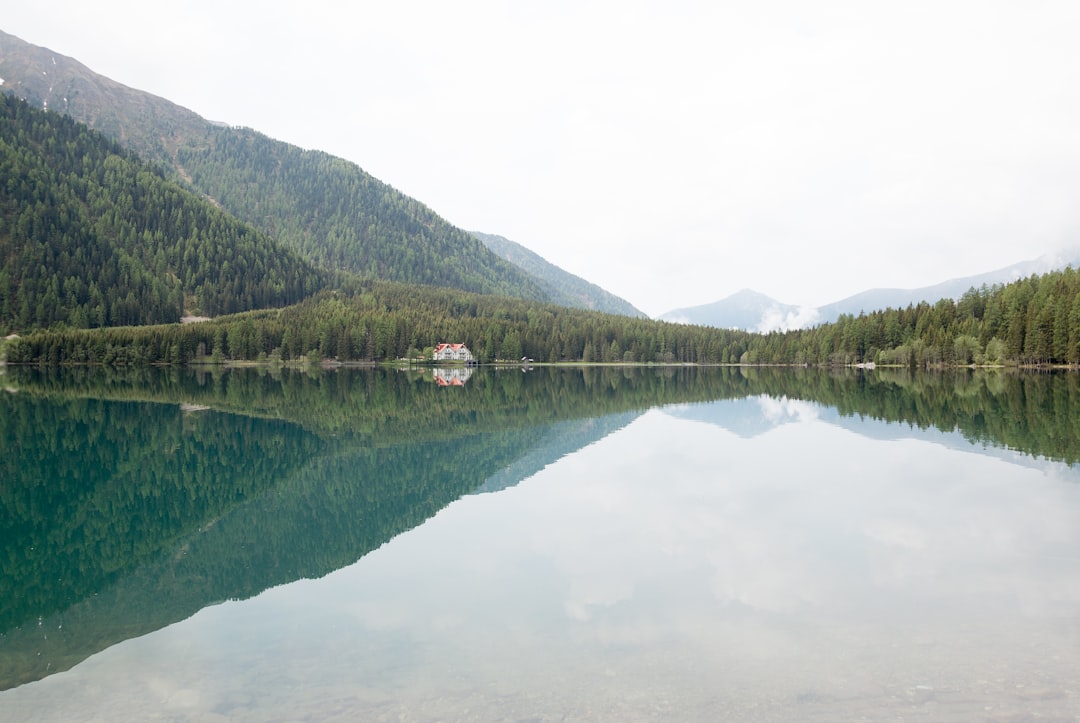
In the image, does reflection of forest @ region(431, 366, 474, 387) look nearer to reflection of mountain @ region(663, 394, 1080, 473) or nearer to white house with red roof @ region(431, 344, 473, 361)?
white house with red roof @ region(431, 344, 473, 361)

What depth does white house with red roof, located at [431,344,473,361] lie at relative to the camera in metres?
193

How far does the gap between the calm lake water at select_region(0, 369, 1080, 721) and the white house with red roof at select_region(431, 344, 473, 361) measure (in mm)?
157141

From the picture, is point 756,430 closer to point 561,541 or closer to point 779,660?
point 561,541

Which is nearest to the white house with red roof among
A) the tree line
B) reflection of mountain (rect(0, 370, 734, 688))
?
the tree line

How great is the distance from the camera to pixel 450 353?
195 meters

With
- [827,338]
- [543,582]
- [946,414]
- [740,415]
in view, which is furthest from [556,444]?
[827,338]

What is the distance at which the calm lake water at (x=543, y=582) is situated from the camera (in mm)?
10117

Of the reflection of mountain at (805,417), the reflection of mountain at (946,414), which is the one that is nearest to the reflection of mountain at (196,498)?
the reflection of mountain at (805,417)

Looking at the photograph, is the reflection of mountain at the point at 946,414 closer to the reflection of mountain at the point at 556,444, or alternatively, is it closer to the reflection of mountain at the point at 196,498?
the reflection of mountain at the point at 556,444

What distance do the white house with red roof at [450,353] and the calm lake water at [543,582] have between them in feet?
516

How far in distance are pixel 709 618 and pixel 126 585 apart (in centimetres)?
1341

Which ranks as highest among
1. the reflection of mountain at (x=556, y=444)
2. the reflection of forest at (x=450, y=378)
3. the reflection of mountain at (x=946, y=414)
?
the reflection of mountain at (x=946, y=414)

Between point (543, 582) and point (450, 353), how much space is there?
181919 mm

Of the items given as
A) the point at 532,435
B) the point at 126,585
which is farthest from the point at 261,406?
the point at 126,585
